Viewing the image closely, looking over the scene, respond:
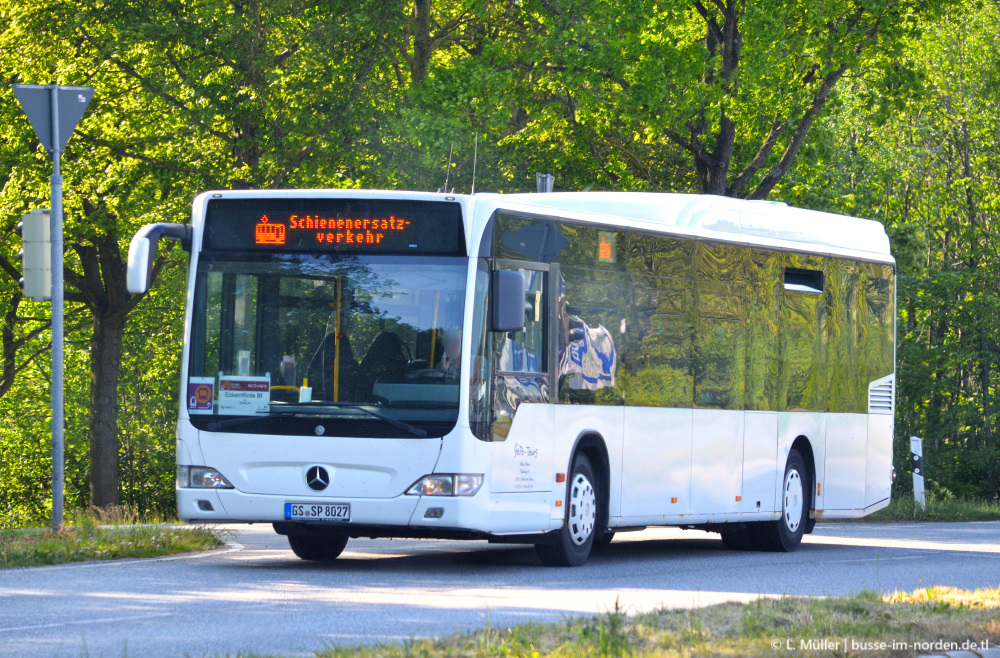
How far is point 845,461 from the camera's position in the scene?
1800 cm

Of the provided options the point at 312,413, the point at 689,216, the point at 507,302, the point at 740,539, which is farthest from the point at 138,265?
the point at 740,539

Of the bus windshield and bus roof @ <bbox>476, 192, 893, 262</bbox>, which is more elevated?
bus roof @ <bbox>476, 192, 893, 262</bbox>

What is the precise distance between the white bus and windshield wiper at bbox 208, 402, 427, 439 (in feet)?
0.05

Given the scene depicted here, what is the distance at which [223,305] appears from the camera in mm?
12648

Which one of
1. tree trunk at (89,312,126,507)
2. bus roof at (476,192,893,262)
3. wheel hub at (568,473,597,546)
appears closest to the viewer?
wheel hub at (568,473,597,546)

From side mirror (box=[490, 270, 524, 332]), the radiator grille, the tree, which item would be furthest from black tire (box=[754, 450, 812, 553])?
the tree

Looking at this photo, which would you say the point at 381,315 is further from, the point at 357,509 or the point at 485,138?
the point at 485,138

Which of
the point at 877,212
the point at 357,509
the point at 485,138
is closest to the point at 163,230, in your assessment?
the point at 357,509

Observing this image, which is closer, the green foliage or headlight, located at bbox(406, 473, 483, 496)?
headlight, located at bbox(406, 473, 483, 496)

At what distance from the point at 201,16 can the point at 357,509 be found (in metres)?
15.7

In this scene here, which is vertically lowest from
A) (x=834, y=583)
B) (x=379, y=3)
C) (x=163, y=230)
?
(x=834, y=583)

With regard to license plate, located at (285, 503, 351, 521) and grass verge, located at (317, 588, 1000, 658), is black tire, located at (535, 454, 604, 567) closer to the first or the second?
license plate, located at (285, 503, 351, 521)

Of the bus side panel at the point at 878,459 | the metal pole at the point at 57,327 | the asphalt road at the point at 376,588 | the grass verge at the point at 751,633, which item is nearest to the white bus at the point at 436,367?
the asphalt road at the point at 376,588

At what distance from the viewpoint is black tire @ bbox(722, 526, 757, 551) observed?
→ 16984 millimetres
